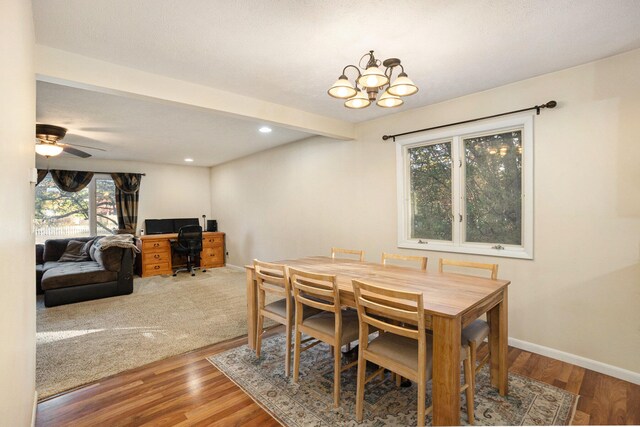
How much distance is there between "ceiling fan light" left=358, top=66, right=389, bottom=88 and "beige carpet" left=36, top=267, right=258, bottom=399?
107 inches

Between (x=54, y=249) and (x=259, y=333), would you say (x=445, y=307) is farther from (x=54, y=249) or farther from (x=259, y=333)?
(x=54, y=249)

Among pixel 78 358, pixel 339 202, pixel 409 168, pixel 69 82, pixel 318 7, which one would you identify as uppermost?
pixel 318 7

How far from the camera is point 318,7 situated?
170 cm

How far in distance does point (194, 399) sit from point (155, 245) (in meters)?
4.64

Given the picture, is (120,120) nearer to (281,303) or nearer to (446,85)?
(281,303)

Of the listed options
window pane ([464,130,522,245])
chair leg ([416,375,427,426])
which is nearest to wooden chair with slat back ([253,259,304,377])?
chair leg ([416,375,427,426])

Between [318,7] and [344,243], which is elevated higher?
[318,7]

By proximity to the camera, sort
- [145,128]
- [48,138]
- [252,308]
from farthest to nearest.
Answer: [145,128]
[48,138]
[252,308]

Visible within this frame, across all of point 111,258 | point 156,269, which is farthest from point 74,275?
point 156,269

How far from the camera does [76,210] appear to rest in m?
5.95

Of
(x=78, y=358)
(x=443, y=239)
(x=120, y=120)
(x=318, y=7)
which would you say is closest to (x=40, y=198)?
(x=120, y=120)

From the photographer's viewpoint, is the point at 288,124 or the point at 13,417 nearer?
the point at 13,417

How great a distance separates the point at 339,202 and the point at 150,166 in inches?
186

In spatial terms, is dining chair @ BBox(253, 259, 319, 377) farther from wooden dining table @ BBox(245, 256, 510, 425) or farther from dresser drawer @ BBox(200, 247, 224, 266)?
dresser drawer @ BBox(200, 247, 224, 266)
